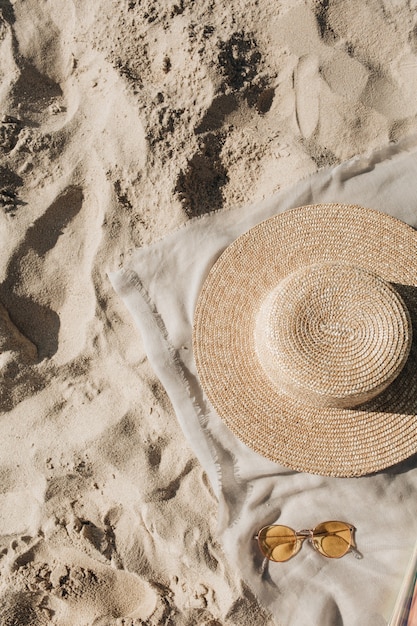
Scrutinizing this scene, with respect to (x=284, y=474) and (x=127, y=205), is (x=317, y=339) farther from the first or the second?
(x=127, y=205)

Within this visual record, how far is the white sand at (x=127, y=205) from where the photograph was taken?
198cm

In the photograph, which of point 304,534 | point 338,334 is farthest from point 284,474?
point 338,334

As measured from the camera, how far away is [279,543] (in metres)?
1.95

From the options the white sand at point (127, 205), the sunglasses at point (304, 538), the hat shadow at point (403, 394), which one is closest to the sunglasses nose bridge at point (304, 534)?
the sunglasses at point (304, 538)

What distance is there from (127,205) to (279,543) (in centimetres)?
131

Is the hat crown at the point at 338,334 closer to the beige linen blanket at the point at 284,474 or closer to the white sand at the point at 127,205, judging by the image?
the beige linen blanket at the point at 284,474

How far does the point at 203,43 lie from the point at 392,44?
70cm

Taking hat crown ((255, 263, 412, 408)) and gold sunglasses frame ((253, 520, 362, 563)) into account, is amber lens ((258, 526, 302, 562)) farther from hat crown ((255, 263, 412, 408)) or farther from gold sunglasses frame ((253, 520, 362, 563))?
hat crown ((255, 263, 412, 408))

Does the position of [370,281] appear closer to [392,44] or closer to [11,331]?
[392,44]

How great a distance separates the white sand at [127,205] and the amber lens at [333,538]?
1.12ft

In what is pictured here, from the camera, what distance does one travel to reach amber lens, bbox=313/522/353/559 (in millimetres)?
1928

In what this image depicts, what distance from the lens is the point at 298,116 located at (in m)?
2.07

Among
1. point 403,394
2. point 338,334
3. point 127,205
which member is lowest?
point 403,394

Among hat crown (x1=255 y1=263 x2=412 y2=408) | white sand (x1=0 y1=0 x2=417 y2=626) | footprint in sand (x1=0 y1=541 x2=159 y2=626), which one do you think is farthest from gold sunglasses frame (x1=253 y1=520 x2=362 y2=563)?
hat crown (x1=255 y1=263 x2=412 y2=408)
